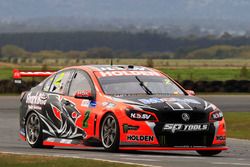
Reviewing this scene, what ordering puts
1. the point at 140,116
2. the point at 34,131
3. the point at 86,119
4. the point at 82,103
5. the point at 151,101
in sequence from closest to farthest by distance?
the point at 140,116 < the point at 151,101 < the point at 86,119 < the point at 82,103 < the point at 34,131

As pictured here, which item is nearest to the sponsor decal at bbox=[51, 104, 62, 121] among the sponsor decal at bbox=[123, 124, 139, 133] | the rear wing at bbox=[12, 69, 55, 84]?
the sponsor decal at bbox=[123, 124, 139, 133]

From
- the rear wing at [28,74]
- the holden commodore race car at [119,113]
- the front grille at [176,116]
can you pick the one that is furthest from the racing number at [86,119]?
→ the rear wing at [28,74]

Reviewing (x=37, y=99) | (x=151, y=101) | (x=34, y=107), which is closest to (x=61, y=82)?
(x=37, y=99)

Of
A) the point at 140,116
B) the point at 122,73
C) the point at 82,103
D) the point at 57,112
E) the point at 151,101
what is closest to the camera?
the point at 140,116

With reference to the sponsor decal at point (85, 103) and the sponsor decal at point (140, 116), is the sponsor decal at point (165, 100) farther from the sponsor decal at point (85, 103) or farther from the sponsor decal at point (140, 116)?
the sponsor decal at point (85, 103)

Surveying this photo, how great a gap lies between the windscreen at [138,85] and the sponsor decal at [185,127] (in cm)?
107

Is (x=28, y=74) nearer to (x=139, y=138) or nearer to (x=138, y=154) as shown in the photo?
(x=138, y=154)

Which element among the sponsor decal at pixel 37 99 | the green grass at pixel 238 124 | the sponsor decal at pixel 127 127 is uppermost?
the sponsor decal at pixel 37 99

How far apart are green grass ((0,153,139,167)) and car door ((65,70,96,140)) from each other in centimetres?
223

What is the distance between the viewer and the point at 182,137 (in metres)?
14.9

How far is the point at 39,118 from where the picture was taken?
17.2 m

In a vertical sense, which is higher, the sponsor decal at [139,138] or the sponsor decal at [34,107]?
the sponsor decal at [34,107]

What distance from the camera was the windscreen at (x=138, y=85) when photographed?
15844 millimetres

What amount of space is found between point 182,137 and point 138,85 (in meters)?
1.46
